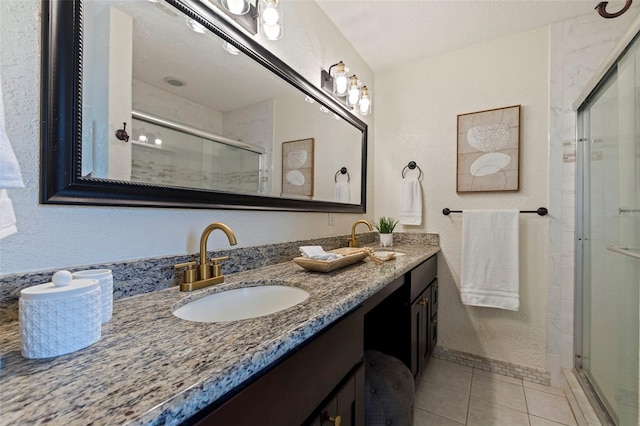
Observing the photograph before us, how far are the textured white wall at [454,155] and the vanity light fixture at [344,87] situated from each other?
0.45 metres

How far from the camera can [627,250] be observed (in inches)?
46.7

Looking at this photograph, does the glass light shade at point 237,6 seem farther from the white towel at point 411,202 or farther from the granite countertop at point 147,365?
the white towel at point 411,202

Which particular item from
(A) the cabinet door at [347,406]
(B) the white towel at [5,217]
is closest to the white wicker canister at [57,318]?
(B) the white towel at [5,217]

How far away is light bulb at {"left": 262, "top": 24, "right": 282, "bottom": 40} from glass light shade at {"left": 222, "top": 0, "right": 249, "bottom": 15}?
0.11 metres

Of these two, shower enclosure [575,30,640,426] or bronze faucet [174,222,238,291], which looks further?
shower enclosure [575,30,640,426]

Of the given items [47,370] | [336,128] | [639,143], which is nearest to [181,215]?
[47,370]

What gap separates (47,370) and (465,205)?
2217mm

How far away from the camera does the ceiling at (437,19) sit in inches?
64.0

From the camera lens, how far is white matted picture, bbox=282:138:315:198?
1.39m

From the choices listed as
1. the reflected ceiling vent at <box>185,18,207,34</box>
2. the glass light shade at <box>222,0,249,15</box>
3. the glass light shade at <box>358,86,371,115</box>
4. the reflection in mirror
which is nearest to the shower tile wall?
the glass light shade at <box>358,86,371,115</box>

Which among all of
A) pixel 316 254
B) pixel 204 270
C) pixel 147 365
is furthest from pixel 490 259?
pixel 147 365

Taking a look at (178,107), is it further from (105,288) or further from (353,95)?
(353,95)

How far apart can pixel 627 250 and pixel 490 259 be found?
72 centimetres

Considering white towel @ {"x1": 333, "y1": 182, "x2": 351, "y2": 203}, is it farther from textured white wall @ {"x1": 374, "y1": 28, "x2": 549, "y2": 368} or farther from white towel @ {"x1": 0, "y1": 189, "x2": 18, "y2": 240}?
white towel @ {"x1": 0, "y1": 189, "x2": 18, "y2": 240}
